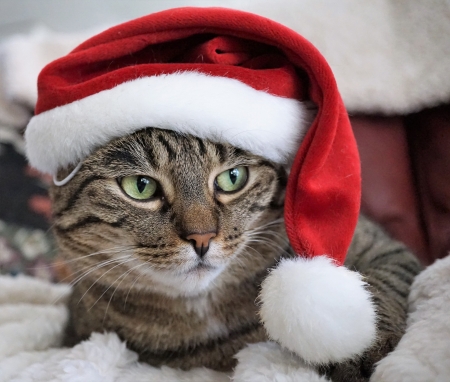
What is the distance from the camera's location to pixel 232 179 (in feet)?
2.60

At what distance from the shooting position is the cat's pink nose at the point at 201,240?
27.1 inches

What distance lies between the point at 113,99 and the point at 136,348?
1.71ft

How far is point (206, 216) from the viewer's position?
27.7 inches

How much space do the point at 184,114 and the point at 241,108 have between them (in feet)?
0.33

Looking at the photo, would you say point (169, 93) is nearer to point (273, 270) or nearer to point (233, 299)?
point (273, 270)

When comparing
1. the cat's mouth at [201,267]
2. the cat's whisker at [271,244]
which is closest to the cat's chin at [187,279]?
the cat's mouth at [201,267]

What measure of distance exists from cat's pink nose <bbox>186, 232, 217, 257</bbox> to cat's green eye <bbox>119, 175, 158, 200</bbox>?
13 cm

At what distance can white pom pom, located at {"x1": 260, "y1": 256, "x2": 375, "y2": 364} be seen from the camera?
56 centimetres

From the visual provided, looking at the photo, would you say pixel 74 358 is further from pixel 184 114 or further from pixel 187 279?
pixel 184 114

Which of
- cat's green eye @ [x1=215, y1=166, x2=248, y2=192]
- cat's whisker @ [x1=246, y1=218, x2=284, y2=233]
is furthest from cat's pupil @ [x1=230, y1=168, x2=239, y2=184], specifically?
cat's whisker @ [x1=246, y1=218, x2=284, y2=233]

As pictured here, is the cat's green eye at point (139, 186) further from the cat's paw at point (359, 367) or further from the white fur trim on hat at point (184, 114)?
the cat's paw at point (359, 367)

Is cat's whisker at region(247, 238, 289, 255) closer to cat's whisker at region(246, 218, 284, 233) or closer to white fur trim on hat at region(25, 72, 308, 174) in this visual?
cat's whisker at region(246, 218, 284, 233)

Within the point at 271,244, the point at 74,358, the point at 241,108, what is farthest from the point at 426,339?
the point at 74,358

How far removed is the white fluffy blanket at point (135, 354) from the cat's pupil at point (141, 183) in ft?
1.04
